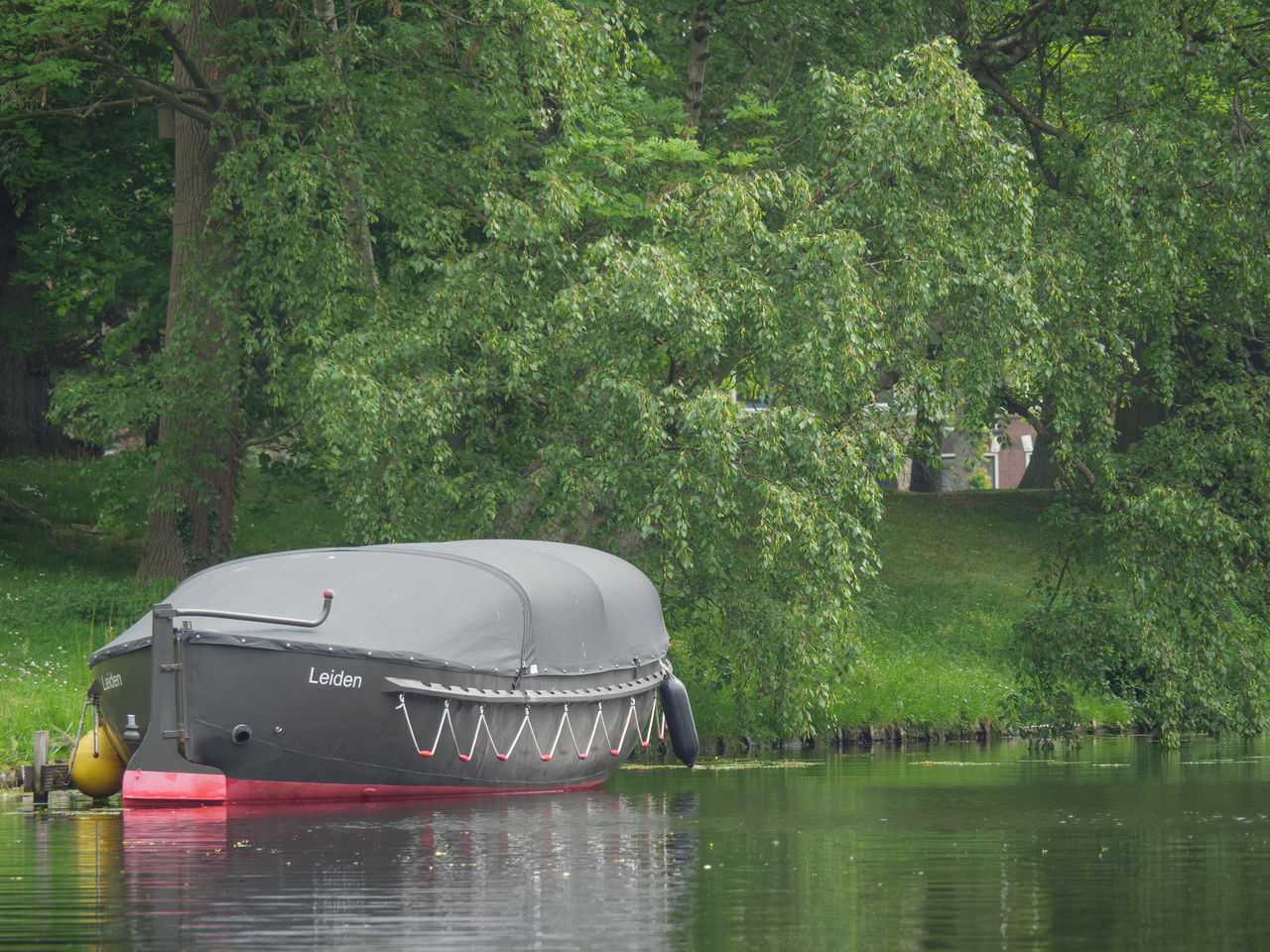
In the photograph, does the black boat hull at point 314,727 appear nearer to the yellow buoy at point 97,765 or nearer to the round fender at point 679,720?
the yellow buoy at point 97,765

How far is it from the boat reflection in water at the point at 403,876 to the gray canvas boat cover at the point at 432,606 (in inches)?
60.7

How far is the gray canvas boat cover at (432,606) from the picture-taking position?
655 inches

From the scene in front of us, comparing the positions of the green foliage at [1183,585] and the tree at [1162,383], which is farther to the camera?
the tree at [1162,383]

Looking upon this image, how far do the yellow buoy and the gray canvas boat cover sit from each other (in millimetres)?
807

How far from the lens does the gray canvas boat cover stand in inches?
655

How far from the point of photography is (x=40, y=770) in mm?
17266

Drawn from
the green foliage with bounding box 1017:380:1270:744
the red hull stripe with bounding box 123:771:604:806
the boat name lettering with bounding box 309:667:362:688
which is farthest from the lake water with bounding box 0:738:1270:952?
the green foliage with bounding box 1017:380:1270:744

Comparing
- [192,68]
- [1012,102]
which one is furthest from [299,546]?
[1012,102]

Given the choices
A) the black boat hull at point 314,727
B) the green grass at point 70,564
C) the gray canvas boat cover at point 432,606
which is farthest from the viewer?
the green grass at point 70,564

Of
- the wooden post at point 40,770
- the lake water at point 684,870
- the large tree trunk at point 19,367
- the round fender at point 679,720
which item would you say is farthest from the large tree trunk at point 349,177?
the large tree trunk at point 19,367

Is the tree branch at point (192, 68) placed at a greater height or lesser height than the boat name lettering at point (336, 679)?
greater

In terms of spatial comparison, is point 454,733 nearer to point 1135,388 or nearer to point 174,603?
point 174,603

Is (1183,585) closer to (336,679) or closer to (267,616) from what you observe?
(336,679)

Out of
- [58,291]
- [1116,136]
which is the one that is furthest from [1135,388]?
[58,291]
